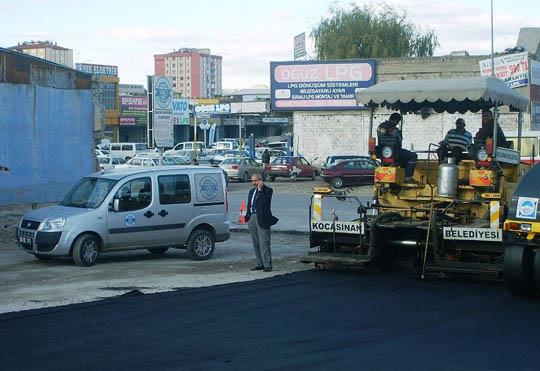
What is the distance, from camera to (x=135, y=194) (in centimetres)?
1733

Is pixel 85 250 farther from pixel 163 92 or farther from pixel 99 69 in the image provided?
pixel 99 69

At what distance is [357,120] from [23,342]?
154 feet

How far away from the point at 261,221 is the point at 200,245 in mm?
2403

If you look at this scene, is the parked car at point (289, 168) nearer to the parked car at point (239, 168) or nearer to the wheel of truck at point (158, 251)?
the parked car at point (239, 168)

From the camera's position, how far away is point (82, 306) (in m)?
11.9

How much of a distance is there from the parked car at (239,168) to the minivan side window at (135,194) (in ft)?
108

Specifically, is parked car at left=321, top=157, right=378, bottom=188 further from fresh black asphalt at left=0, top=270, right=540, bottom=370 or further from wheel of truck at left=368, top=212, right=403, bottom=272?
fresh black asphalt at left=0, top=270, right=540, bottom=370

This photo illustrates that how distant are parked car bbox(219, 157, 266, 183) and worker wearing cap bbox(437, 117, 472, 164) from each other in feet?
115

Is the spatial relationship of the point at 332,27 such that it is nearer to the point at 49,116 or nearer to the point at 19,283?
the point at 49,116

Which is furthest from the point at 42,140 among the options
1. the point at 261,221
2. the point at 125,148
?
the point at 125,148

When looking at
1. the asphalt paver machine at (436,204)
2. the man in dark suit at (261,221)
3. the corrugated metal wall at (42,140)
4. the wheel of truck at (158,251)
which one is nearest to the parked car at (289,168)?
the corrugated metal wall at (42,140)

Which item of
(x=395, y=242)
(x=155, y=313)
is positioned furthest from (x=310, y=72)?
(x=155, y=313)

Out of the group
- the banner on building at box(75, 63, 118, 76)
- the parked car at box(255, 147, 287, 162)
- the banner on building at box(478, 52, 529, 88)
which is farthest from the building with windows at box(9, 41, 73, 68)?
the banner on building at box(478, 52, 529, 88)

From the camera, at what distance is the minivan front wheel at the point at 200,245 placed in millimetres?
17970
